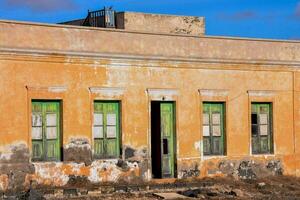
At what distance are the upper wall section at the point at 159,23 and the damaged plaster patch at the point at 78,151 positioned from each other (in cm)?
595

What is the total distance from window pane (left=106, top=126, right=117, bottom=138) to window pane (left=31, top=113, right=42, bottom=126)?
2.21 m

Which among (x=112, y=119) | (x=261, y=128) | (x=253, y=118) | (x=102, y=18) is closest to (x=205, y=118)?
(x=253, y=118)

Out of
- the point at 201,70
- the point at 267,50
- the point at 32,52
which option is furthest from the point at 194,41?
the point at 32,52

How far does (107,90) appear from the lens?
65.9ft

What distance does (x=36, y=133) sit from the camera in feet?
62.0

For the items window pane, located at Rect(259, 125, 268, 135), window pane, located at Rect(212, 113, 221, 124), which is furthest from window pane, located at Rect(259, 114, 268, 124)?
window pane, located at Rect(212, 113, 221, 124)

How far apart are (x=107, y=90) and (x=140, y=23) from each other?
17.7 ft

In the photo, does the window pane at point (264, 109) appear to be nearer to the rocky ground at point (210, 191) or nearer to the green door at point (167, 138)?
the rocky ground at point (210, 191)

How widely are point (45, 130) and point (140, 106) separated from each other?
318 centimetres

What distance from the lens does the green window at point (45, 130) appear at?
1886 centimetres

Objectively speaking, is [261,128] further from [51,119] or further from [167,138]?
[51,119]

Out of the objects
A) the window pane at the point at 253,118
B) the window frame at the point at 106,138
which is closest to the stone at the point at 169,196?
the window frame at the point at 106,138

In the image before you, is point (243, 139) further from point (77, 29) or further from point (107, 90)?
point (77, 29)

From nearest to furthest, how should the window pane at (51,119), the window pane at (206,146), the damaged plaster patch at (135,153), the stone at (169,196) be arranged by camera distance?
the stone at (169,196) < the window pane at (51,119) < the damaged plaster patch at (135,153) < the window pane at (206,146)
